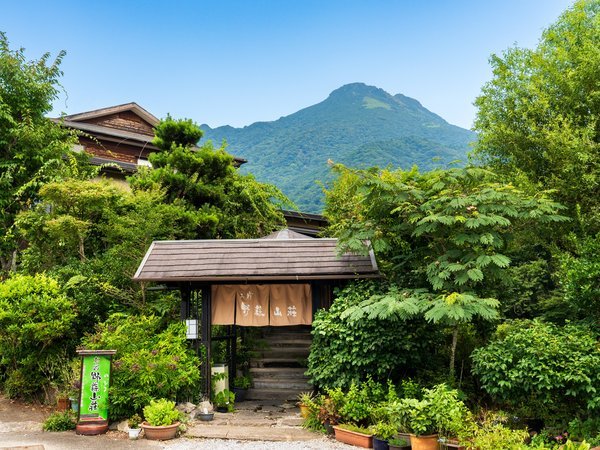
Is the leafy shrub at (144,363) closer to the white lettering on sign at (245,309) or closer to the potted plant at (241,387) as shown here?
the white lettering on sign at (245,309)

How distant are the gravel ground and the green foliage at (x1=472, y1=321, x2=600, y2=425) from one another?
8.46 ft

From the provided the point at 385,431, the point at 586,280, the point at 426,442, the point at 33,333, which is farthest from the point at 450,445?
the point at 33,333

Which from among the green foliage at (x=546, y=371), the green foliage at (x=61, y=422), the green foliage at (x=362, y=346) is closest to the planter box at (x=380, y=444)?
the green foliage at (x=362, y=346)

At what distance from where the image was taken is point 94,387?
8.30 meters

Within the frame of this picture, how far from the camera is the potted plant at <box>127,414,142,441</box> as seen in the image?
7.86 metres

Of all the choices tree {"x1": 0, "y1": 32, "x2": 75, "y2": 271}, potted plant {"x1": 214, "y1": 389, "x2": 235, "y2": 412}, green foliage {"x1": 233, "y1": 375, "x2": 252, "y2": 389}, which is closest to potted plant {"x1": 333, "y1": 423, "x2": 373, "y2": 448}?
potted plant {"x1": 214, "y1": 389, "x2": 235, "y2": 412}

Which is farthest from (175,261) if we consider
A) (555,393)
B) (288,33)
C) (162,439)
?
(288,33)

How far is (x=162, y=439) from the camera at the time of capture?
309 inches

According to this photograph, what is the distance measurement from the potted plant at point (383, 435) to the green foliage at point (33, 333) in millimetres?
6888

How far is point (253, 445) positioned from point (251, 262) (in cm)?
360

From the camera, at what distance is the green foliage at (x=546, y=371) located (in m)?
6.38

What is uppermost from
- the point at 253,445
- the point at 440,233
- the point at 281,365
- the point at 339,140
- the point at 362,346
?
the point at 339,140

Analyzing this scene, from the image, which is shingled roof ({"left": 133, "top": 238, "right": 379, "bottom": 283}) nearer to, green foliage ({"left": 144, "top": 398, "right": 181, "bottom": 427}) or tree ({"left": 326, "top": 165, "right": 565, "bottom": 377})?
tree ({"left": 326, "top": 165, "right": 565, "bottom": 377})

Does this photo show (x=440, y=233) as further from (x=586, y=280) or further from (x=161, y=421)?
(x=161, y=421)
